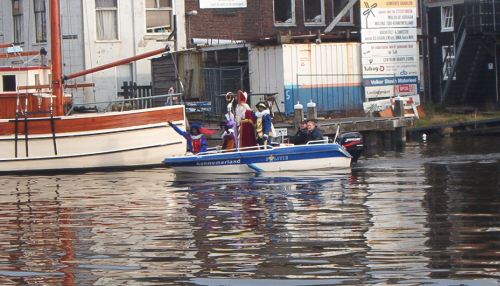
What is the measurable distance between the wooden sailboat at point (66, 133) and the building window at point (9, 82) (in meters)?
1.02

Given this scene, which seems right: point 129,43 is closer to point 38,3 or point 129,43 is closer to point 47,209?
point 38,3

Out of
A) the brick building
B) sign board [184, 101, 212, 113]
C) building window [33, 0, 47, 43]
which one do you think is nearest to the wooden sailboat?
sign board [184, 101, 212, 113]

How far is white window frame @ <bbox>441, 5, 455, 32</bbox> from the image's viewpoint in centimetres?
5294

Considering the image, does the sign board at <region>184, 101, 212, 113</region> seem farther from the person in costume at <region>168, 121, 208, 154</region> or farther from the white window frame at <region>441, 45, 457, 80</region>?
the white window frame at <region>441, 45, 457, 80</region>

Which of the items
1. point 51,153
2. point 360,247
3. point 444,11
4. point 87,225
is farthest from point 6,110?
point 444,11

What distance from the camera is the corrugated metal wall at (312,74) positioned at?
41.8 meters

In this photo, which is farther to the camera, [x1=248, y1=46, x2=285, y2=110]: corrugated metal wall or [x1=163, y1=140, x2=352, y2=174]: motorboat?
[x1=248, y1=46, x2=285, y2=110]: corrugated metal wall

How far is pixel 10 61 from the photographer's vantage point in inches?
1560

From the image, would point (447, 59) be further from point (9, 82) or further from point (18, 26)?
point (9, 82)

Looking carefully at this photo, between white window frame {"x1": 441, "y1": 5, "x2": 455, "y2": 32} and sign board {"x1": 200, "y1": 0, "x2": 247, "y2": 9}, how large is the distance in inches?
377

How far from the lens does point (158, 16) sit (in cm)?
4662

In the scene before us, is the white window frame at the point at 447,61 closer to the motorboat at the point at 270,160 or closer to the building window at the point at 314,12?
the building window at the point at 314,12

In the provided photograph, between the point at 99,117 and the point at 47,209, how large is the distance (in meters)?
10.0

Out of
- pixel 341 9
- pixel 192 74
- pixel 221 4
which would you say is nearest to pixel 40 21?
pixel 192 74
